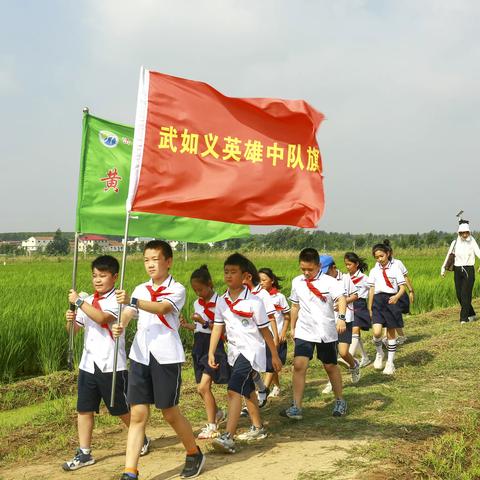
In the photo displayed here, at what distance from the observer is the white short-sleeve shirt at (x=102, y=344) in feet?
15.6

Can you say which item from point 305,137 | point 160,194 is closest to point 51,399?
point 160,194

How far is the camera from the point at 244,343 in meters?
5.14

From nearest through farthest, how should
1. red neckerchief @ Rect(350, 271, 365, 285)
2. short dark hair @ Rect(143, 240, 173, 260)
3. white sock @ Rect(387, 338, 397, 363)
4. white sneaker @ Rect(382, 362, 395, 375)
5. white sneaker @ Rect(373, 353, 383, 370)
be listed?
1. short dark hair @ Rect(143, 240, 173, 260)
2. white sneaker @ Rect(382, 362, 395, 375)
3. white sock @ Rect(387, 338, 397, 363)
4. white sneaker @ Rect(373, 353, 383, 370)
5. red neckerchief @ Rect(350, 271, 365, 285)

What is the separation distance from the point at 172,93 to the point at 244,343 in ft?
6.68

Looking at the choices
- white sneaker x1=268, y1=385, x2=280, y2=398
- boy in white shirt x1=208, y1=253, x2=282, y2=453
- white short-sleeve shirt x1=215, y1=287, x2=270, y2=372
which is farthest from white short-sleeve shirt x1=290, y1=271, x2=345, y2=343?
white sneaker x1=268, y1=385, x2=280, y2=398

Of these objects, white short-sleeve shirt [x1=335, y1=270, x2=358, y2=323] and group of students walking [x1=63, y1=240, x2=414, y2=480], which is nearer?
group of students walking [x1=63, y1=240, x2=414, y2=480]

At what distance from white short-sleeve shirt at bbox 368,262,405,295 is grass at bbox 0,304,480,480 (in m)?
1.00

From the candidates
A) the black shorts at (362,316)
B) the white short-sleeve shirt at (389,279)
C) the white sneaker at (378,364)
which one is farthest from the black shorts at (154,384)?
the black shorts at (362,316)

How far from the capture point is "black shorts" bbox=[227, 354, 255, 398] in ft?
16.4

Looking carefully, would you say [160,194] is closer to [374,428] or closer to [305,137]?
[305,137]

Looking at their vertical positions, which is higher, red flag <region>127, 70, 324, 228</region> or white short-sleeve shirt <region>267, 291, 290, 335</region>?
red flag <region>127, 70, 324, 228</region>

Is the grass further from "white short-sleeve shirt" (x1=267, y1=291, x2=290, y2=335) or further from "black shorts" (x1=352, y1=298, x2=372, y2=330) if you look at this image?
"white short-sleeve shirt" (x1=267, y1=291, x2=290, y2=335)

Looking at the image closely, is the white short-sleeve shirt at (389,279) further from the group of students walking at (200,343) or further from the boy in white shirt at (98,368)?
the boy in white shirt at (98,368)

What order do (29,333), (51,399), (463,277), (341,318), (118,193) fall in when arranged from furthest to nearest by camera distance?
(463,277)
(29,333)
(51,399)
(118,193)
(341,318)
